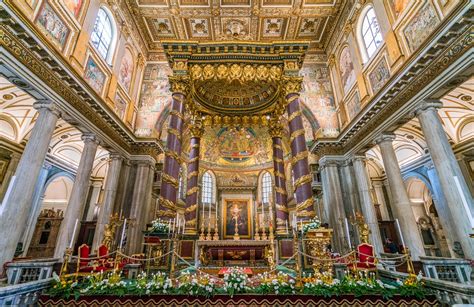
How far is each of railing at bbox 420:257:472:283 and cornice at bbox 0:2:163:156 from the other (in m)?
12.4

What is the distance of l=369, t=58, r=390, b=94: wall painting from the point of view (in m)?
8.92

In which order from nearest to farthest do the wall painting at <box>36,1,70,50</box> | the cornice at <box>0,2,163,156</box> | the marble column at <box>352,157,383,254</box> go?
the cornice at <box>0,2,163,156</box> → the wall painting at <box>36,1,70,50</box> → the marble column at <box>352,157,383,254</box>

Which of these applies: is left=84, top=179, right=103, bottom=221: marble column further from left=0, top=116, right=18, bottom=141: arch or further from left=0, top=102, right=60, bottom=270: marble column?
left=0, top=102, right=60, bottom=270: marble column

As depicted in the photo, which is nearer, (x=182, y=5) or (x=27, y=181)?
(x=27, y=181)

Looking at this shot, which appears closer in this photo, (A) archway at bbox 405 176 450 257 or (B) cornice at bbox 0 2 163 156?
(B) cornice at bbox 0 2 163 156

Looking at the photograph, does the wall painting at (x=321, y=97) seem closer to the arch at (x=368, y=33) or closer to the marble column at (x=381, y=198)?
the arch at (x=368, y=33)

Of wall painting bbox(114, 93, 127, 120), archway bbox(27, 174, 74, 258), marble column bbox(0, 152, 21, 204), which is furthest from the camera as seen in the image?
archway bbox(27, 174, 74, 258)

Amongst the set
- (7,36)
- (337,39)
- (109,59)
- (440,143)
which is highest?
(337,39)

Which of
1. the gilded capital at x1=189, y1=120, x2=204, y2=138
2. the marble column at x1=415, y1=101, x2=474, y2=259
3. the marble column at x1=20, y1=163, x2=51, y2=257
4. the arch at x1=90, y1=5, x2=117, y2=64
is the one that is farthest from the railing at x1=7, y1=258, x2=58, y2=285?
the marble column at x1=415, y1=101, x2=474, y2=259

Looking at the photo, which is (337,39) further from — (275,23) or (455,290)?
(455,290)

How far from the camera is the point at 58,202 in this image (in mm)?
17078

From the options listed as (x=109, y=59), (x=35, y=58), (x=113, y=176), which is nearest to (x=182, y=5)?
(x=109, y=59)

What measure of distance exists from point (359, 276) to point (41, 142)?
9.45m

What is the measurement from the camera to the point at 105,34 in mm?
10672
